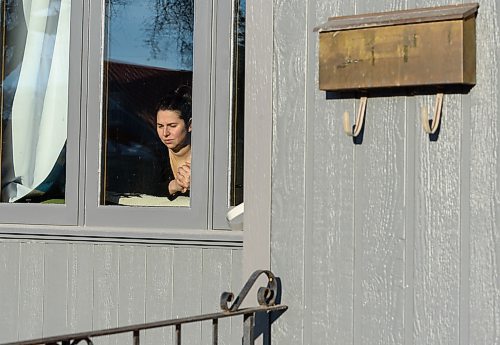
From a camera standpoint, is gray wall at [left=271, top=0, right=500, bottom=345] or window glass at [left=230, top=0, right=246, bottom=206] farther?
window glass at [left=230, top=0, right=246, bottom=206]

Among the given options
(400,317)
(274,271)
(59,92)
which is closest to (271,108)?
(274,271)

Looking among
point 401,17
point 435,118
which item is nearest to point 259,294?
point 435,118

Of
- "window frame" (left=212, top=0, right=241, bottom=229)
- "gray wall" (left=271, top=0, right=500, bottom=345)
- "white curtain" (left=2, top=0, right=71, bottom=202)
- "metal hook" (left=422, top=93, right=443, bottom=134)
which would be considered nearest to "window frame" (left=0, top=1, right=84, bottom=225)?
"white curtain" (left=2, top=0, right=71, bottom=202)

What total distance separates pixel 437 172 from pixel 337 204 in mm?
335

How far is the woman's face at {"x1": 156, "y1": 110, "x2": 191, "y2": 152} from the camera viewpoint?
13.0ft

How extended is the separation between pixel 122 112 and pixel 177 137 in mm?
290

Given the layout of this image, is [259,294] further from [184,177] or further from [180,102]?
[180,102]

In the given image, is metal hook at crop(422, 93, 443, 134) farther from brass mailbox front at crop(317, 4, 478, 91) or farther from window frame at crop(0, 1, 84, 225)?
window frame at crop(0, 1, 84, 225)

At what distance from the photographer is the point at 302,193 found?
311 centimetres

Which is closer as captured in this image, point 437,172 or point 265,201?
point 437,172

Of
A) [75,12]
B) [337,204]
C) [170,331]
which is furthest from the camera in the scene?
[75,12]

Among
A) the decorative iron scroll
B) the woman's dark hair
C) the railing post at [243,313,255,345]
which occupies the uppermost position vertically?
the woman's dark hair

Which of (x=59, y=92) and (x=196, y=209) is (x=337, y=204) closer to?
(x=196, y=209)

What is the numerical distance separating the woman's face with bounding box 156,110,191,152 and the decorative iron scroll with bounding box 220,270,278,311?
102 centimetres
